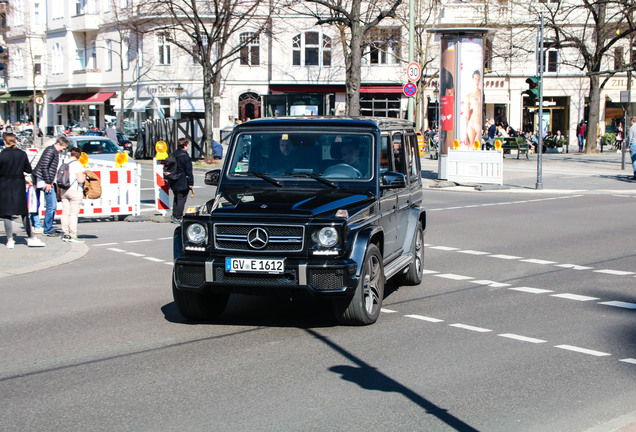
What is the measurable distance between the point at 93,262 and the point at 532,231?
8010mm

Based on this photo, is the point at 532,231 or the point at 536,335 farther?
the point at 532,231

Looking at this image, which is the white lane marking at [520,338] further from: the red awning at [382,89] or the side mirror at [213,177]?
the red awning at [382,89]

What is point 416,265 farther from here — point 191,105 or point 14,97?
point 14,97

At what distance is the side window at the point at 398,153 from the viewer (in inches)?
368

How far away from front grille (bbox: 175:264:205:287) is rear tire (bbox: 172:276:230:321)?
0.22 meters

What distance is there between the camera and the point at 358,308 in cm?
771

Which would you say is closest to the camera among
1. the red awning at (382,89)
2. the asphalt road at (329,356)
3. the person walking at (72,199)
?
the asphalt road at (329,356)

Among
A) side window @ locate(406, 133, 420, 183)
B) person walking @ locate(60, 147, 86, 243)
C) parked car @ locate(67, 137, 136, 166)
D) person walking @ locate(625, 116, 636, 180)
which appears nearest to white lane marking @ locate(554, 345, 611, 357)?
side window @ locate(406, 133, 420, 183)

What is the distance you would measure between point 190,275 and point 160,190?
11001mm

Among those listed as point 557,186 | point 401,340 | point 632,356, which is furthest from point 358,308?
point 557,186

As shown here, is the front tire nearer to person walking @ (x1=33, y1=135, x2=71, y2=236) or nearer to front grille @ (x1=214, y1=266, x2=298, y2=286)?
front grille @ (x1=214, y1=266, x2=298, y2=286)

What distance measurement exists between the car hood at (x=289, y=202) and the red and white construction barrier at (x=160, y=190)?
398 inches

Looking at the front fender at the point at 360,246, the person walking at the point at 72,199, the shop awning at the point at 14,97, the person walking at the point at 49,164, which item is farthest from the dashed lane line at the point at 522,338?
the shop awning at the point at 14,97

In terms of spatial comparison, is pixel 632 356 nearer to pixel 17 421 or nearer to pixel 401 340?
pixel 401 340
